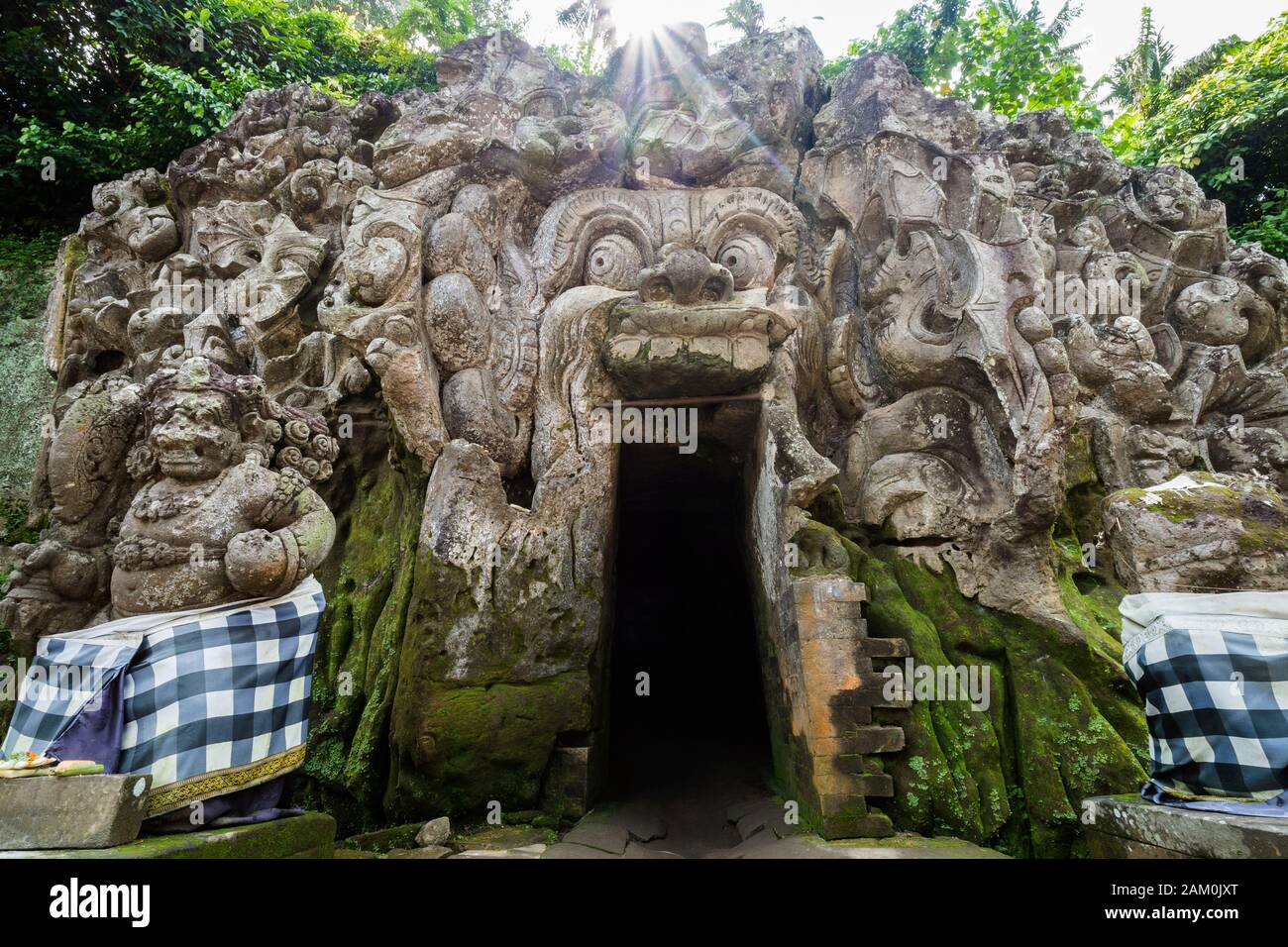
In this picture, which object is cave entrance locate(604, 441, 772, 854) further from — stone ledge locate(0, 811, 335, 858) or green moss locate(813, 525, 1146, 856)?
stone ledge locate(0, 811, 335, 858)

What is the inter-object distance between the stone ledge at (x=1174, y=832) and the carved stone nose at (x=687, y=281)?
13.1 ft

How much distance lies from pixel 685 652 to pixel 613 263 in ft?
16.9

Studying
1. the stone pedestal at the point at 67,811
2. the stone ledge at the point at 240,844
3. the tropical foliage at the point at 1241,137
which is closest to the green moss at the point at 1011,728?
the stone ledge at the point at 240,844

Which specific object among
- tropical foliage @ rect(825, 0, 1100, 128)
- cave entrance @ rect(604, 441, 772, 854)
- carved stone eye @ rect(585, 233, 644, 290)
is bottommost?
cave entrance @ rect(604, 441, 772, 854)

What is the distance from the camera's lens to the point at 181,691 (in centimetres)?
291

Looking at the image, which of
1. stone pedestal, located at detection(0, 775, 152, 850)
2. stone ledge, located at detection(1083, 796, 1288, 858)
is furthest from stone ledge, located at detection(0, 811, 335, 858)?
stone ledge, located at detection(1083, 796, 1288, 858)

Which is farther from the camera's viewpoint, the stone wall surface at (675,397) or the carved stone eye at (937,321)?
the carved stone eye at (937,321)

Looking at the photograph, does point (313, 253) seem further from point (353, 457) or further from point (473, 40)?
point (473, 40)

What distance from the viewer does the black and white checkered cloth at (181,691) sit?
2834 mm

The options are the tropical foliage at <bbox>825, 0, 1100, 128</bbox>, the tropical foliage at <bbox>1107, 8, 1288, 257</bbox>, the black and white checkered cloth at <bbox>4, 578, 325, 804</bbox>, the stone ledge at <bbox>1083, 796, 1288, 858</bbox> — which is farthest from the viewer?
the tropical foliage at <bbox>825, 0, 1100, 128</bbox>

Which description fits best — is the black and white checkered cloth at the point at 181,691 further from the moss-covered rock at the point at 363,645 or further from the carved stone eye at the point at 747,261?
the carved stone eye at the point at 747,261

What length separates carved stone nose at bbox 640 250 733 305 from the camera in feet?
17.9

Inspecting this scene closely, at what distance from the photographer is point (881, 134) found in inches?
257

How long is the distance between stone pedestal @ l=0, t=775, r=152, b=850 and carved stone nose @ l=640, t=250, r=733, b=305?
4.31 metres
